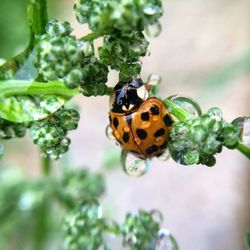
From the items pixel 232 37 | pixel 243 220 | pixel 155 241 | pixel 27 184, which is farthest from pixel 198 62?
pixel 155 241

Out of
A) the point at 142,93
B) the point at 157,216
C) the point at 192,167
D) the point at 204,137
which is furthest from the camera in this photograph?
the point at 192,167

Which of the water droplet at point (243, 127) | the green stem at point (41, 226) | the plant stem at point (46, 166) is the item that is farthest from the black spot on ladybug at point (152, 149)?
the green stem at point (41, 226)

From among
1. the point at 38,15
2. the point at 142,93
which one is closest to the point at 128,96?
the point at 142,93

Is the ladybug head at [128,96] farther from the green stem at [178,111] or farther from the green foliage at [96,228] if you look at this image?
the green foliage at [96,228]

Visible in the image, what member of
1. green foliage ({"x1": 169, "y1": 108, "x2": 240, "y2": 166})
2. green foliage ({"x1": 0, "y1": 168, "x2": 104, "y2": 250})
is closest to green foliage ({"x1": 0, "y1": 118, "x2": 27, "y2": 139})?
green foliage ({"x1": 169, "y1": 108, "x2": 240, "y2": 166})

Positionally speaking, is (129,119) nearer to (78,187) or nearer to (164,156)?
(164,156)
